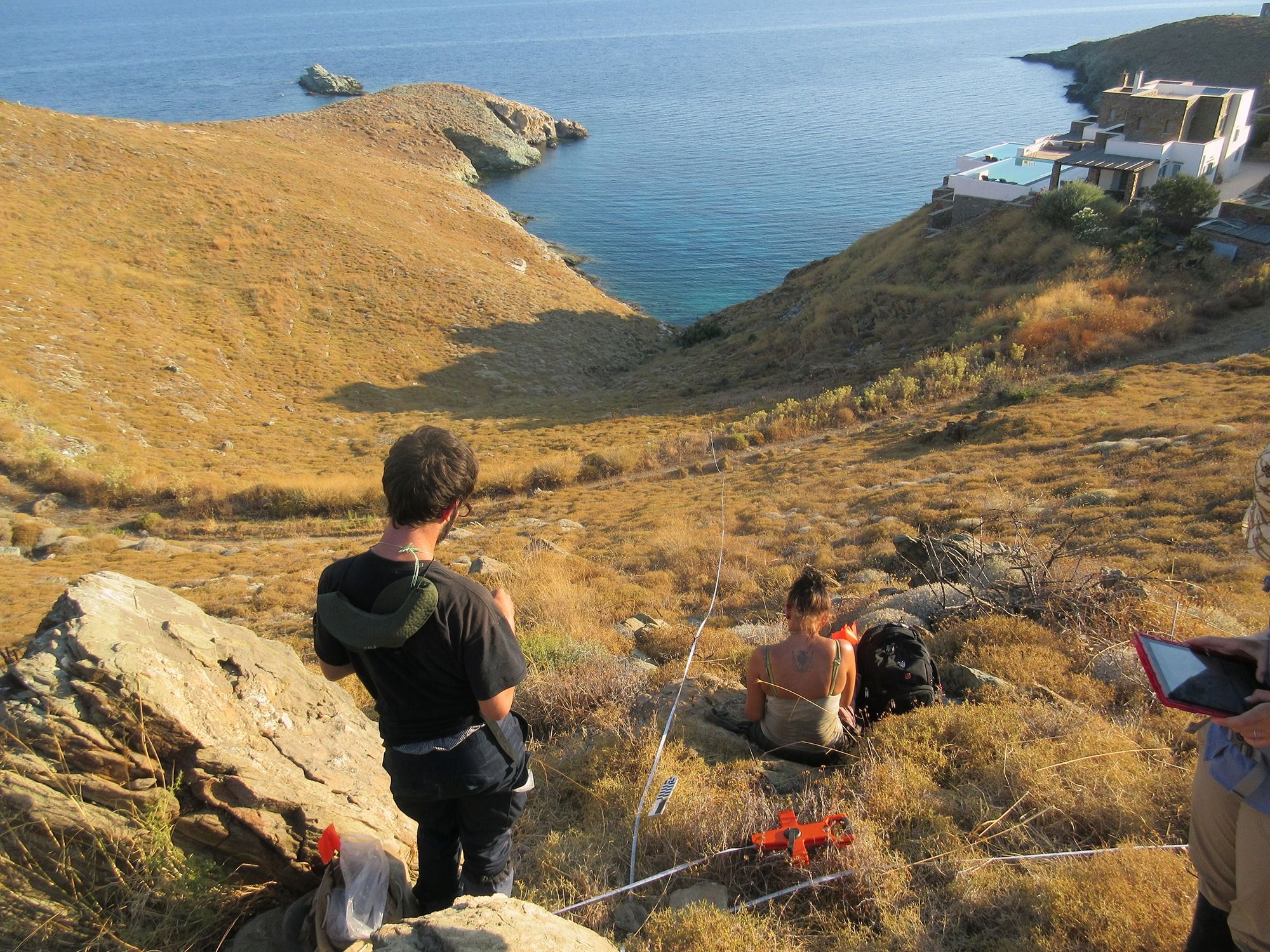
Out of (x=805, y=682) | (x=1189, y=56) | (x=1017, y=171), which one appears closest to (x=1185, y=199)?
(x=1017, y=171)

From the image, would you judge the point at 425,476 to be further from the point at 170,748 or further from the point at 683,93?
the point at 683,93

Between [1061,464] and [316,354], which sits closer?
[1061,464]

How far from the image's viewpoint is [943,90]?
292ft

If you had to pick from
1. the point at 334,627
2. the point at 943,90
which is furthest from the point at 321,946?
the point at 943,90

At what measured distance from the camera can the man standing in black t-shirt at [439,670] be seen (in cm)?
254

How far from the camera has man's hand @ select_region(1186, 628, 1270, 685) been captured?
231 centimetres

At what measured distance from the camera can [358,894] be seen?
2660 millimetres

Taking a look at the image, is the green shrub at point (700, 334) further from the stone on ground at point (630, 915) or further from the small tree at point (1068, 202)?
the stone on ground at point (630, 915)

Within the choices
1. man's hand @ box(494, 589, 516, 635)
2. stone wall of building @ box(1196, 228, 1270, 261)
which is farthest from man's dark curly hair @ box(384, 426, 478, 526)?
stone wall of building @ box(1196, 228, 1270, 261)

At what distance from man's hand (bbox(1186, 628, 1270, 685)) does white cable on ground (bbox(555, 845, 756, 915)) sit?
199 cm

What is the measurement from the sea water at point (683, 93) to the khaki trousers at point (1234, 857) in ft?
127

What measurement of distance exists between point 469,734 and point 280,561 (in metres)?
11.6

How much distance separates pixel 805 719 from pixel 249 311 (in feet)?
94.9

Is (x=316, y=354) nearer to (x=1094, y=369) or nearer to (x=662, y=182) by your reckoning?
(x=1094, y=369)
